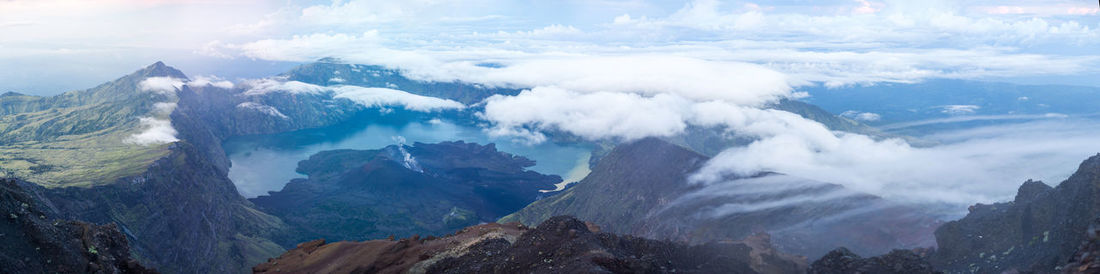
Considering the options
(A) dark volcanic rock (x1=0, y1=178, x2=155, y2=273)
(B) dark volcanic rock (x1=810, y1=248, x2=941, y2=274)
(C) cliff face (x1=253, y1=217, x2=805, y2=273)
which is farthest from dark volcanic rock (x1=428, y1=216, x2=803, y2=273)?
(A) dark volcanic rock (x1=0, y1=178, x2=155, y2=273)

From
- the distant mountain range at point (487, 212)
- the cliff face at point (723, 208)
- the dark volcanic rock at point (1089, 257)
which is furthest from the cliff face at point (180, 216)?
the dark volcanic rock at point (1089, 257)

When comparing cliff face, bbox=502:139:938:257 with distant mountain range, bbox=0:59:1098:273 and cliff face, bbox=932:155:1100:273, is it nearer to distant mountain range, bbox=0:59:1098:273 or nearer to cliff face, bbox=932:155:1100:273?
distant mountain range, bbox=0:59:1098:273

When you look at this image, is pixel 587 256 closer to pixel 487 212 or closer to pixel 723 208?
pixel 723 208

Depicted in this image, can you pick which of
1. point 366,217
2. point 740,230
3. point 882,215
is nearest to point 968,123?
point 740,230

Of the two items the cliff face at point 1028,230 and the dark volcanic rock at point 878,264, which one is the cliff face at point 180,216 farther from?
the cliff face at point 1028,230

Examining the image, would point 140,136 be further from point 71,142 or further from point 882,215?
point 882,215
